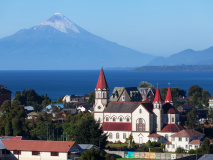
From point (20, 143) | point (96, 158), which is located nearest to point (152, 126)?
point (20, 143)

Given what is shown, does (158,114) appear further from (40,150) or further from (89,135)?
(40,150)

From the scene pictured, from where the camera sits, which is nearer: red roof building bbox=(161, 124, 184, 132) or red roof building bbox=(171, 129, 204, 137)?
red roof building bbox=(171, 129, 204, 137)

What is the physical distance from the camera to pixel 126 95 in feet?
303

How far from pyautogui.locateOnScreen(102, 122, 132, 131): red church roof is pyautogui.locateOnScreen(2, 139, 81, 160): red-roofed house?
20.8 meters

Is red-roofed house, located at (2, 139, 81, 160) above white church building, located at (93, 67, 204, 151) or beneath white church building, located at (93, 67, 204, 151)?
beneath

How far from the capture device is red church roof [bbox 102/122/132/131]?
74562 millimetres

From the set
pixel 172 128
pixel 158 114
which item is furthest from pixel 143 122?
pixel 172 128

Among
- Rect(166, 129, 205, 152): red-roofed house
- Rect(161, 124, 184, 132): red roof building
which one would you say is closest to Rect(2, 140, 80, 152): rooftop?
Rect(166, 129, 205, 152): red-roofed house

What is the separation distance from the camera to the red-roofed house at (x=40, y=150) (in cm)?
5241

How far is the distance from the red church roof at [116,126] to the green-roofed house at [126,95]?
15574 mm

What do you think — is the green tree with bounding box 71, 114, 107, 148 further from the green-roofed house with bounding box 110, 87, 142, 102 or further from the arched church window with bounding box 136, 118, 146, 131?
the green-roofed house with bounding box 110, 87, 142, 102

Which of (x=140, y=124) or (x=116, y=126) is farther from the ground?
(x=140, y=124)

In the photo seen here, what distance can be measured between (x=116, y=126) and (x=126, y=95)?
684 inches

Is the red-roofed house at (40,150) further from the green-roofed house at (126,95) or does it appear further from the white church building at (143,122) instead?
the green-roofed house at (126,95)
